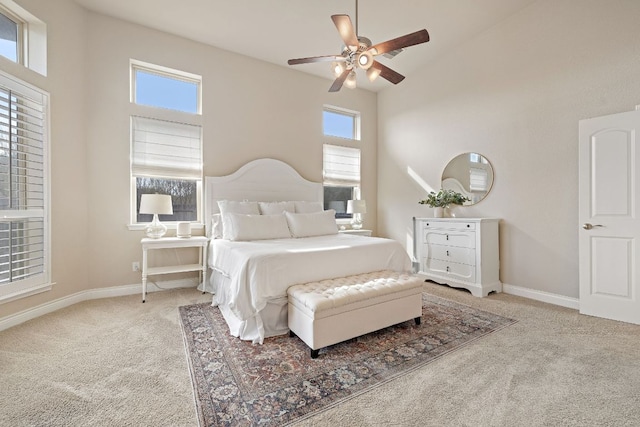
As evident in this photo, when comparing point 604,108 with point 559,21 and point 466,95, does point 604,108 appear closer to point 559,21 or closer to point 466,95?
point 559,21

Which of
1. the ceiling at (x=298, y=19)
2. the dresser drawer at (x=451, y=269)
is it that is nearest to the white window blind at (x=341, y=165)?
the ceiling at (x=298, y=19)

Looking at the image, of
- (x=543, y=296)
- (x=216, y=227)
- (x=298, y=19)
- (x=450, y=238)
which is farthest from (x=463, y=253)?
(x=298, y=19)

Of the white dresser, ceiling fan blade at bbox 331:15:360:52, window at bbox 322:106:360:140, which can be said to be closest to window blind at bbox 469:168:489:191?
the white dresser

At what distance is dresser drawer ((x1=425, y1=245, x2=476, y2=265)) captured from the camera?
3.77m

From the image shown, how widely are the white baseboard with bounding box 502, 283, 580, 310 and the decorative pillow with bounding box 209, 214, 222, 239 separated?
390 cm

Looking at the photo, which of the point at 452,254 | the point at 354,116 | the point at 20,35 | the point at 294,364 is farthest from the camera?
the point at 354,116

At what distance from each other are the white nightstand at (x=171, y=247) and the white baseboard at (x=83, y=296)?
312mm

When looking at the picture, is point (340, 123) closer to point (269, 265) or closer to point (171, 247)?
point (171, 247)

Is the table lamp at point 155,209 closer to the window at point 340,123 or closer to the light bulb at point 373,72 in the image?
the light bulb at point 373,72

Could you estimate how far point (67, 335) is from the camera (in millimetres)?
2496

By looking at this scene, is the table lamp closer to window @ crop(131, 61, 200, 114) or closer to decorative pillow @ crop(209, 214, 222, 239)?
decorative pillow @ crop(209, 214, 222, 239)

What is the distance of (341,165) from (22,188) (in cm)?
435

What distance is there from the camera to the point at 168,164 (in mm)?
3943

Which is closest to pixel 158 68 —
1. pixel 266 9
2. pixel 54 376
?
pixel 266 9
